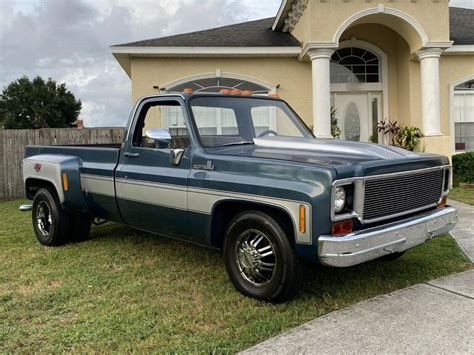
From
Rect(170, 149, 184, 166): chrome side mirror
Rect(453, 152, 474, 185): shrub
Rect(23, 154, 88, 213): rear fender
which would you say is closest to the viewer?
Rect(170, 149, 184, 166): chrome side mirror

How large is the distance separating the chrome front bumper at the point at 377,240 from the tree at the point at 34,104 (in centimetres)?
5906

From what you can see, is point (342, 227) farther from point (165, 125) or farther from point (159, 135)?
point (165, 125)

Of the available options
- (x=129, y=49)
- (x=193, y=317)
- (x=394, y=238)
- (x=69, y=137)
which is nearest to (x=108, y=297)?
(x=193, y=317)

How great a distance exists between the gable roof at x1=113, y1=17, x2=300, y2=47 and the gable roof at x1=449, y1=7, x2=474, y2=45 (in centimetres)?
454

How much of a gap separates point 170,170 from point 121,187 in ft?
2.76

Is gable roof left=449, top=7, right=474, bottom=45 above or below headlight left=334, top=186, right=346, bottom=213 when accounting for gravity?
above

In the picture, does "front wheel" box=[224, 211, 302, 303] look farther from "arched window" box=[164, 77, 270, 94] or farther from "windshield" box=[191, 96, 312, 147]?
"arched window" box=[164, 77, 270, 94]

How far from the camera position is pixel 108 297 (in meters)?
4.22

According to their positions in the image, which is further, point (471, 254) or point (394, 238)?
point (471, 254)

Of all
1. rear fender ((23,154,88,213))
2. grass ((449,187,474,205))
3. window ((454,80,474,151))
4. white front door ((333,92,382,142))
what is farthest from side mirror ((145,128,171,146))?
window ((454,80,474,151))

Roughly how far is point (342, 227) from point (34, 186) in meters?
4.89

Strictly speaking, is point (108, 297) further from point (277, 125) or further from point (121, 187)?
point (277, 125)

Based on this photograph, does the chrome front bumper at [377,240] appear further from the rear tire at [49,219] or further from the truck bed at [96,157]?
the rear tire at [49,219]

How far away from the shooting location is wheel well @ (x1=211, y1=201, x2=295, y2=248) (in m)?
3.74
